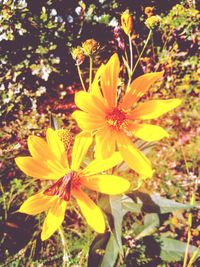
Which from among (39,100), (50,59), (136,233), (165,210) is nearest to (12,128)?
(39,100)

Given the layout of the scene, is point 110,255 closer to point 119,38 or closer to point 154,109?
point 154,109

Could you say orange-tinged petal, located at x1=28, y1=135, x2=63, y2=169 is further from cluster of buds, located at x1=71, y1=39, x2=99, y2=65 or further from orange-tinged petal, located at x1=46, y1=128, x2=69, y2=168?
cluster of buds, located at x1=71, y1=39, x2=99, y2=65

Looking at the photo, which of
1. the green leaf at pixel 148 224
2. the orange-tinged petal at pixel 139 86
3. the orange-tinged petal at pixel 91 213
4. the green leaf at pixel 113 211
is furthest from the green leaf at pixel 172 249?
the orange-tinged petal at pixel 139 86

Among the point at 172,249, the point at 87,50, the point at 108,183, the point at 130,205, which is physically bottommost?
the point at 172,249

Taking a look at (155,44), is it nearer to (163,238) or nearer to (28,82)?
(28,82)

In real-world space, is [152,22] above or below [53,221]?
above

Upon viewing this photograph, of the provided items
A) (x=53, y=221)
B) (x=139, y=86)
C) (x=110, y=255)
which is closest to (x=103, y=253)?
(x=110, y=255)

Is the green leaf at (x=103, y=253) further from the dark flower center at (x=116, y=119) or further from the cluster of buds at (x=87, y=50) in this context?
the cluster of buds at (x=87, y=50)
